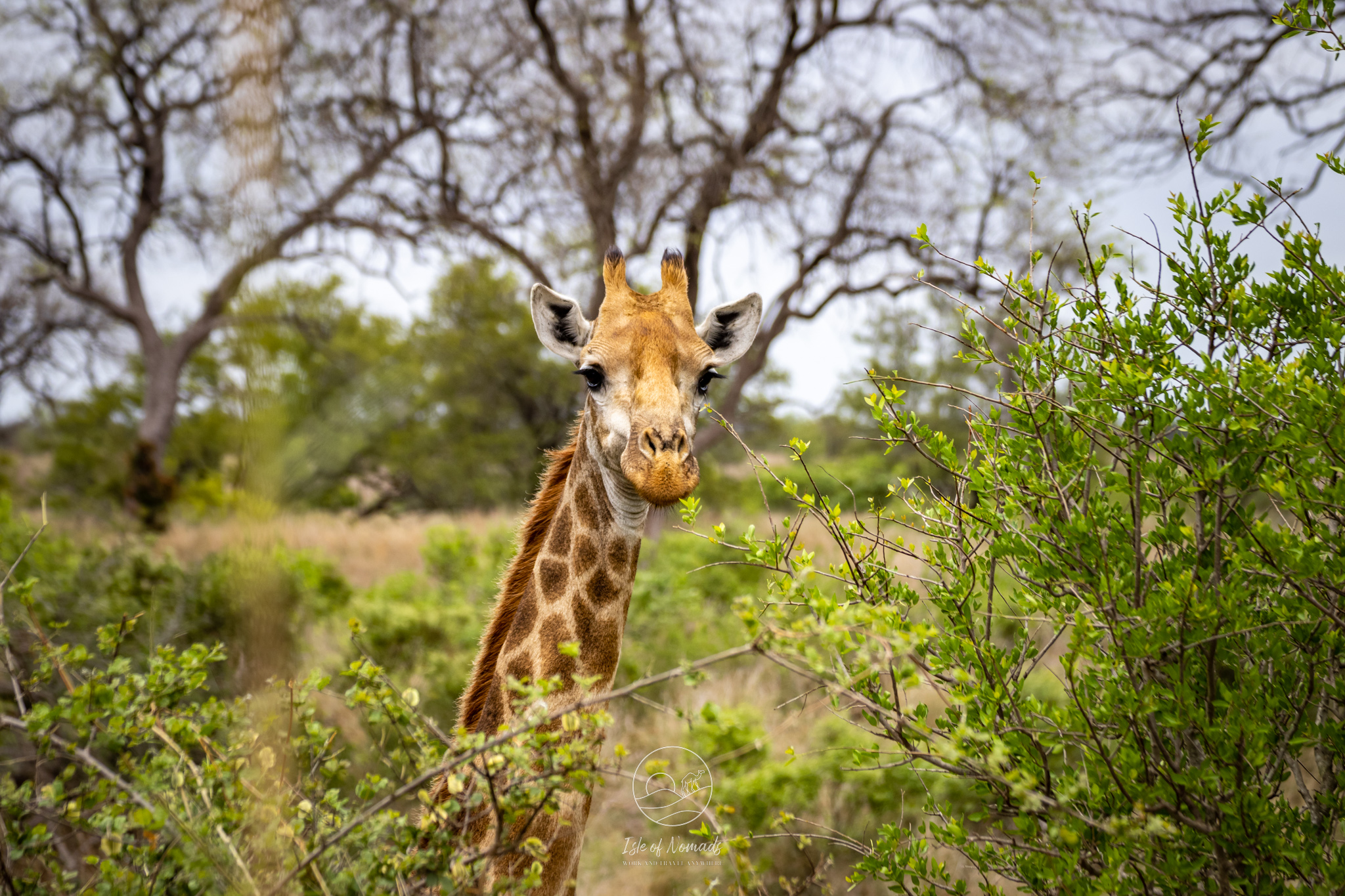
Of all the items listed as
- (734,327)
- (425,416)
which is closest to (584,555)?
(734,327)

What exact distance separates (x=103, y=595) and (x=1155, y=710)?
633cm

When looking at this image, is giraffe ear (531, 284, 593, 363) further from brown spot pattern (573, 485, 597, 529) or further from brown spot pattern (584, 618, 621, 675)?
brown spot pattern (584, 618, 621, 675)

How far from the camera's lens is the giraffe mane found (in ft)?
8.22

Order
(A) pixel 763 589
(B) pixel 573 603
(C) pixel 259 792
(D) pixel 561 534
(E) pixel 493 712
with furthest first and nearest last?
(A) pixel 763 589 < (D) pixel 561 534 < (B) pixel 573 603 < (E) pixel 493 712 < (C) pixel 259 792

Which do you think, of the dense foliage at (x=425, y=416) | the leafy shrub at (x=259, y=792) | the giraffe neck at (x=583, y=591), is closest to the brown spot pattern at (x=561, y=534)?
the giraffe neck at (x=583, y=591)

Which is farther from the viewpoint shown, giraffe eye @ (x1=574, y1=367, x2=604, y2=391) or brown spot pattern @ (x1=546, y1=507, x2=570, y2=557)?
brown spot pattern @ (x1=546, y1=507, x2=570, y2=557)

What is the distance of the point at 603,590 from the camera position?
2457 millimetres

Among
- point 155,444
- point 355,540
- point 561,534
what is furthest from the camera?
point 155,444

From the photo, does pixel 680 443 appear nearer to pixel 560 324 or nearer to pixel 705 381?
pixel 705 381

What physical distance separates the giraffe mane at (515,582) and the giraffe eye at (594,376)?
1.06 ft

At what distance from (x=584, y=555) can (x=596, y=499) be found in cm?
19

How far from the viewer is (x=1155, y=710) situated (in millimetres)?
1730

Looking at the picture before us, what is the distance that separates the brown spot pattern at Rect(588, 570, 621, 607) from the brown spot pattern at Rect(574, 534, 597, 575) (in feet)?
0.15

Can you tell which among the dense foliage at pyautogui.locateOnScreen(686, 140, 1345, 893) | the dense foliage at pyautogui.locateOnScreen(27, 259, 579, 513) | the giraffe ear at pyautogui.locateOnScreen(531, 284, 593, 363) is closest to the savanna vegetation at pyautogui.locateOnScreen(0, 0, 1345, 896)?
the dense foliage at pyautogui.locateOnScreen(686, 140, 1345, 893)
